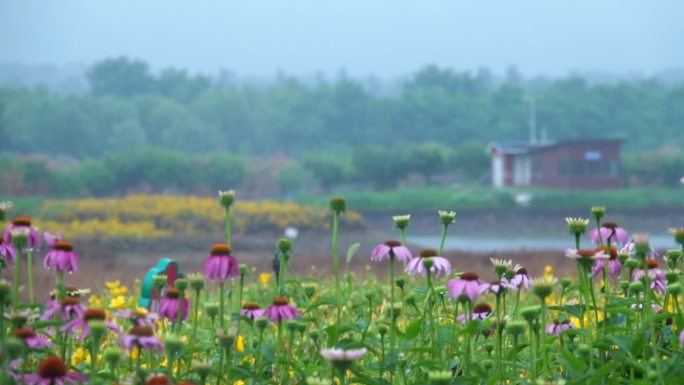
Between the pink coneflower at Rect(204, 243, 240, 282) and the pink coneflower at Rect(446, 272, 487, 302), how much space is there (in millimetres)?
345

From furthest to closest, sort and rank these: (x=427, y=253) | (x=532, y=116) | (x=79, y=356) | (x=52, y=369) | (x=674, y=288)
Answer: (x=532, y=116) → (x=79, y=356) → (x=674, y=288) → (x=427, y=253) → (x=52, y=369)

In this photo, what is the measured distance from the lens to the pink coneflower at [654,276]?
1.93m

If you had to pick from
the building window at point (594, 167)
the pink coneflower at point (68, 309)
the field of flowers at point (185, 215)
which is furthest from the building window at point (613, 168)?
the pink coneflower at point (68, 309)

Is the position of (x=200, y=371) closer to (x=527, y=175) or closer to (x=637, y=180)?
(x=527, y=175)

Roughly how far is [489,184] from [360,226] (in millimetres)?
23363

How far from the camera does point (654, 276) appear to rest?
190 cm

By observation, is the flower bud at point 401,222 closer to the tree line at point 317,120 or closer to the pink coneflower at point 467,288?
the pink coneflower at point 467,288

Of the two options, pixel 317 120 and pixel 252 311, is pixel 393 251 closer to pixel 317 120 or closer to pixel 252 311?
pixel 252 311

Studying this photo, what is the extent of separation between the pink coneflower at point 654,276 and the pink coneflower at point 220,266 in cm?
77

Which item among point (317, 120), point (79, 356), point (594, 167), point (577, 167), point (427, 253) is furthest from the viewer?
point (317, 120)

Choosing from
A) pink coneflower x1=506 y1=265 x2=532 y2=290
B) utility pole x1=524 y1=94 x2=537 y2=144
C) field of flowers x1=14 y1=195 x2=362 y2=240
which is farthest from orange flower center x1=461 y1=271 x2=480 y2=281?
utility pole x1=524 y1=94 x2=537 y2=144

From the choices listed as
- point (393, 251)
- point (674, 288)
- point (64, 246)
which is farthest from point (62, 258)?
point (674, 288)

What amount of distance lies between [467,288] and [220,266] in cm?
39

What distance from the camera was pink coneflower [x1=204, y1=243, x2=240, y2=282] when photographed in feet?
5.24
